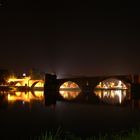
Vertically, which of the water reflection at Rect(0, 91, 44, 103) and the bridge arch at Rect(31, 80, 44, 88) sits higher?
the bridge arch at Rect(31, 80, 44, 88)

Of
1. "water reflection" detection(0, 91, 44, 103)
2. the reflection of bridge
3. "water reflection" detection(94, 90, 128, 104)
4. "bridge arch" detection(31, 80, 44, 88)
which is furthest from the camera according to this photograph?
"bridge arch" detection(31, 80, 44, 88)

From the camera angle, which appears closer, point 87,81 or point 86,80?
point 86,80

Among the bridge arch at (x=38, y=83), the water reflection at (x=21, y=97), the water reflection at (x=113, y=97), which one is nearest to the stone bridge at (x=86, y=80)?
the water reflection at (x=113, y=97)

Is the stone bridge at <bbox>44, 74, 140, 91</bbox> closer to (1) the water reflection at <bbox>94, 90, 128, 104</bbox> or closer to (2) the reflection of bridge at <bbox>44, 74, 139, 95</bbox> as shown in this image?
Result: (2) the reflection of bridge at <bbox>44, 74, 139, 95</bbox>

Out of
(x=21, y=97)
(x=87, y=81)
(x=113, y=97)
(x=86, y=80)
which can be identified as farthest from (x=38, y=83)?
(x=21, y=97)

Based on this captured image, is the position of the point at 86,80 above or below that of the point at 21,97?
above

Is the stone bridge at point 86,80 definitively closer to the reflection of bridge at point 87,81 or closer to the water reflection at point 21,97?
the reflection of bridge at point 87,81

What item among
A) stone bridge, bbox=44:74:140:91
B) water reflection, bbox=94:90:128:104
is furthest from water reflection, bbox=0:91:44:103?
stone bridge, bbox=44:74:140:91

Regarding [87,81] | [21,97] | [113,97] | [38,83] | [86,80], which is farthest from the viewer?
[38,83]

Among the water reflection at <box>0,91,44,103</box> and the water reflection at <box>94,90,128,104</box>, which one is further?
the water reflection at <box>94,90,128,104</box>

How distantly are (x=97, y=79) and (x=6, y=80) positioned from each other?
41.2 metres

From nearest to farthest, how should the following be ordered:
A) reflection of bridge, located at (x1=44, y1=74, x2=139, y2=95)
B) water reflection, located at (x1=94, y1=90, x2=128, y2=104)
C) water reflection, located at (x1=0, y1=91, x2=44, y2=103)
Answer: water reflection, located at (x1=0, y1=91, x2=44, y2=103), water reflection, located at (x1=94, y1=90, x2=128, y2=104), reflection of bridge, located at (x1=44, y1=74, x2=139, y2=95)

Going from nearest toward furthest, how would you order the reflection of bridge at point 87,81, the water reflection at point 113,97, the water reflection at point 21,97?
the water reflection at point 21,97
the water reflection at point 113,97
the reflection of bridge at point 87,81

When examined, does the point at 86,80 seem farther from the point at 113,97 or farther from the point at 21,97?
the point at 21,97
